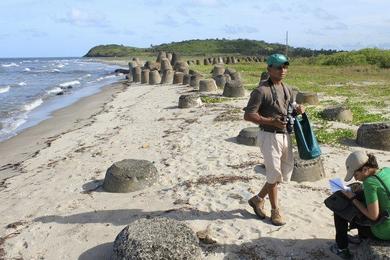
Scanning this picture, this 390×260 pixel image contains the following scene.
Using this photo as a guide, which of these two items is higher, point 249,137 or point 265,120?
point 265,120

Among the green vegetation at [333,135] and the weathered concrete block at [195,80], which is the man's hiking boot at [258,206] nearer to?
the green vegetation at [333,135]

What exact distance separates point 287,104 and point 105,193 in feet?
11.2

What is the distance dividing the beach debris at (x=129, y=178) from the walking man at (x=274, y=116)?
257 centimetres

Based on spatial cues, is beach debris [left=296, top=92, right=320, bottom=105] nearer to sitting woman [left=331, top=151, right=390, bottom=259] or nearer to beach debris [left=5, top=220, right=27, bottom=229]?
beach debris [left=5, top=220, right=27, bottom=229]

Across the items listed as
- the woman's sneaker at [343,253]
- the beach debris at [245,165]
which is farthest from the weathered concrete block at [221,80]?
the woman's sneaker at [343,253]

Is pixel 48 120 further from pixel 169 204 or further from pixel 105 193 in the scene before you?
pixel 169 204

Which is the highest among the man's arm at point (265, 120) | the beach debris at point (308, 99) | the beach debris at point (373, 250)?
the man's arm at point (265, 120)

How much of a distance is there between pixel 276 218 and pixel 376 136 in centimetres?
462

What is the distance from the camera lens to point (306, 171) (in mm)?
7742

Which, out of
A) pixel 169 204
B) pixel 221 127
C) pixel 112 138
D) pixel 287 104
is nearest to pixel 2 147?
pixel 112 138

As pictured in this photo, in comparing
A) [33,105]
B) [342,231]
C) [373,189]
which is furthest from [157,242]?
[33,105]

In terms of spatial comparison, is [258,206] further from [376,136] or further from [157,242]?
[376,136]

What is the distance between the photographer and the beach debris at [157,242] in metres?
5.03

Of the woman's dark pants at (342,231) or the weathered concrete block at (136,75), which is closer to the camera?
the woman's dark pants at (342,231)
